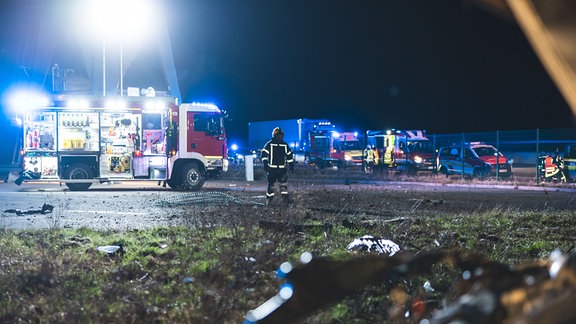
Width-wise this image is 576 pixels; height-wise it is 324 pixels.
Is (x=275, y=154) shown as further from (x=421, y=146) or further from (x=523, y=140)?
(x=421, y=146)

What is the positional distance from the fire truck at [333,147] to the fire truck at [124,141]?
Result: 1751 cm

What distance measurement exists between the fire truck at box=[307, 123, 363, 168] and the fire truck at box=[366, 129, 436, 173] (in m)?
2.64

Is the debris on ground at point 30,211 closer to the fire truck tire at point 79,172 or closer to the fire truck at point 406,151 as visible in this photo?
the fire truck tire at point 79,172

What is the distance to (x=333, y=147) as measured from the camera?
127 ft

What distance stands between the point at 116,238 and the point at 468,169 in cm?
2118

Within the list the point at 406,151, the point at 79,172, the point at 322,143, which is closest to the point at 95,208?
the point at 79,172

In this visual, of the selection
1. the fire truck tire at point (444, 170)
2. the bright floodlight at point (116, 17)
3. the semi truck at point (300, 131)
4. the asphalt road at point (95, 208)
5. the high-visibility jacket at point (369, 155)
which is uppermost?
the bright floodlight at point (116, 17)

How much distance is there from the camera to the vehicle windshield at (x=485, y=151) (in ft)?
88.8

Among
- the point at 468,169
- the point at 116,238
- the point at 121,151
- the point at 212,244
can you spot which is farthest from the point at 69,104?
the point at 468,169

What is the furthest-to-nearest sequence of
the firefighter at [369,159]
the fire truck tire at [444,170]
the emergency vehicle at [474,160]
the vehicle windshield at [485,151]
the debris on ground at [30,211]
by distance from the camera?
the firefighter at [369,159] < the fire truck tire at [444,170] < the vehicle windshield at [485,151] < the emergency vehicle at [474,160] < the debris on ground at [30,211]

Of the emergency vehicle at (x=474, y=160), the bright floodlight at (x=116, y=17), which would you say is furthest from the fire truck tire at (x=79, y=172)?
the emergency vehicle at (x=474, y=160)

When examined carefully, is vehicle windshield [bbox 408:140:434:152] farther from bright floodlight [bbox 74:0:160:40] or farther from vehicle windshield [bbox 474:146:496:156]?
bright floodlight [bbox 74:0:160:40]

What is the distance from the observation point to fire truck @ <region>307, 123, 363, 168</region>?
37.4 metres

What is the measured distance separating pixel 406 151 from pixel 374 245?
25241 millimetres
